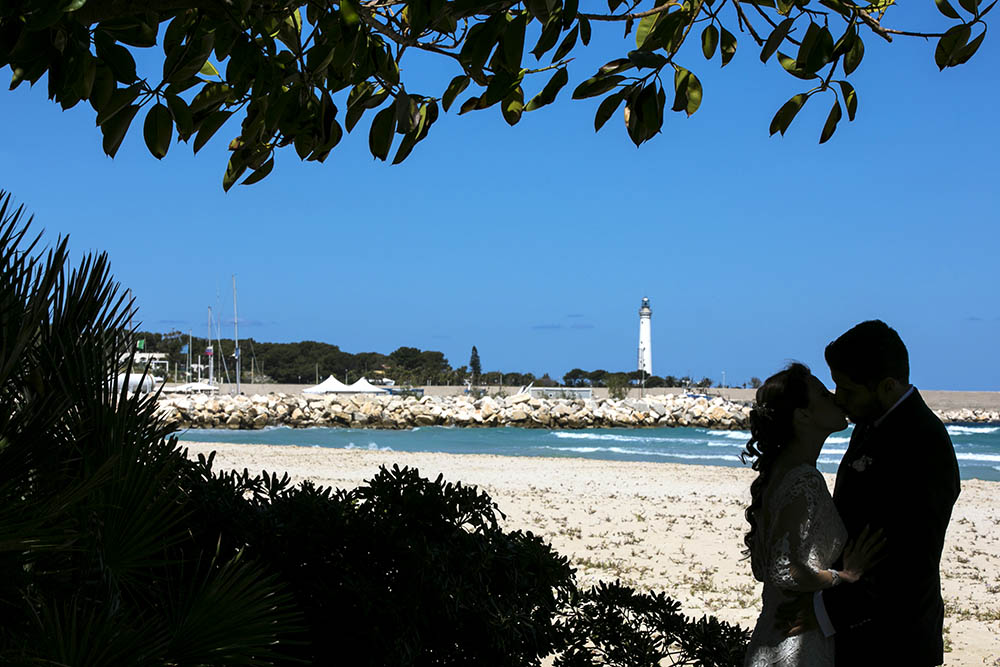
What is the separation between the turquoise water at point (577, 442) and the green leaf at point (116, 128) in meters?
23.5

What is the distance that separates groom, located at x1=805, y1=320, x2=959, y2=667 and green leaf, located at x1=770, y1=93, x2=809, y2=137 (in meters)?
0.70

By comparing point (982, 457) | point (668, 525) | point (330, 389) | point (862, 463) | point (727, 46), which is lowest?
point (982, 457)

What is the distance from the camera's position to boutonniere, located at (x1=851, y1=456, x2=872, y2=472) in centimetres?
260

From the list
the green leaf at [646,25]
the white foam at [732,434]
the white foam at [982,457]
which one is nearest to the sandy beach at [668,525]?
the green leaf at [646,25]

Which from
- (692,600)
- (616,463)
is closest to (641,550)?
(692,600)

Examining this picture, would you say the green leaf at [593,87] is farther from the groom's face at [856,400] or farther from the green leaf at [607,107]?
the groom's face at [856,400]

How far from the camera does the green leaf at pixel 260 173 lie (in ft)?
9.26

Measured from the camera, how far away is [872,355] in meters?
2.60

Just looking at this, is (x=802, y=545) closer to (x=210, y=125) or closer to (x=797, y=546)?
(x=797, y=546)

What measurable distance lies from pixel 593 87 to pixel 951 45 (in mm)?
1222

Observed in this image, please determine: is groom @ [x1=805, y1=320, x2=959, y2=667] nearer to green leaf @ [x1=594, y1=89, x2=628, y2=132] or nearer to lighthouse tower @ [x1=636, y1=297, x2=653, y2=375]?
green leaf @ [x1=594, y1=89, x2=628, y2=132]

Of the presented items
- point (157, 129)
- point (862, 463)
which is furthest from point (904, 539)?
point (157, 129)

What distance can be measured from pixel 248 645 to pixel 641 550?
7.83m

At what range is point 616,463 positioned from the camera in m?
22.2
